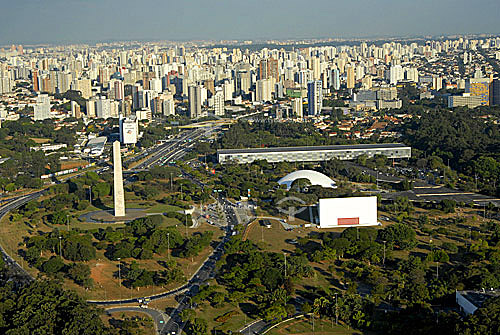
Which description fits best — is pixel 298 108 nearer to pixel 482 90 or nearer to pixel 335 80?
pixel 482 90

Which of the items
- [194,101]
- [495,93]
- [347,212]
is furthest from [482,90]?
[347,212]

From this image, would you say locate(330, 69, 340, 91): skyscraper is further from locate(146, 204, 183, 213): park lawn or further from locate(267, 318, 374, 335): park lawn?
locate(267, 318, 374, 335): park lawn

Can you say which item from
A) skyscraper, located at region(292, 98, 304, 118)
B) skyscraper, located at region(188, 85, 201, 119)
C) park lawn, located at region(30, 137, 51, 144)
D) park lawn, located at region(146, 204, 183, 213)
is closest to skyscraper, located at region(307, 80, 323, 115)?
skyscraper, located at region(292, 98, 304, 118)

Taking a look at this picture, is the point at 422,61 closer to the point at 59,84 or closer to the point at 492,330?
the point at 59,84

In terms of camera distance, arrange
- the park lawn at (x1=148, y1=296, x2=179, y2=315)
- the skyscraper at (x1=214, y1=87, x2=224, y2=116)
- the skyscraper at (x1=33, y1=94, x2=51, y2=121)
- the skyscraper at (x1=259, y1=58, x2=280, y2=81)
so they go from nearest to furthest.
A: the park lawn at (x1=148, y1=296, x2=179, y2=315)
the skyscraper at (x1=33, y1=94, x2=51, y2=121)
the skyscraper at (x1=214, y1=87, x2=224, y2=116)
the skyscraper at (x1=259, y1=58, x2=280, y2=81)

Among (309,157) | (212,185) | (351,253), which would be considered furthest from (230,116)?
(351,253)

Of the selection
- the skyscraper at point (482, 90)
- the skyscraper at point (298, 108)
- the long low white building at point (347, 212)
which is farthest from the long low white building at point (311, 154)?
the skyscraper at point (482, 90)
